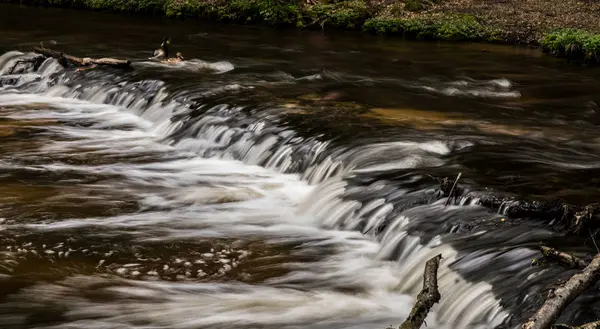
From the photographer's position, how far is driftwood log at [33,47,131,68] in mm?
15531

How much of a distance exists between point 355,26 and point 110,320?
20228mm

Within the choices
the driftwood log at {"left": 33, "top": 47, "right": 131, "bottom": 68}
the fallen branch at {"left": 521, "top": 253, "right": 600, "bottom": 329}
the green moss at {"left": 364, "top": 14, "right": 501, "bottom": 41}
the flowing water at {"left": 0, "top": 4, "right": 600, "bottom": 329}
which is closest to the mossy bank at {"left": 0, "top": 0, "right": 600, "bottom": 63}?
the green moss at {"left": 364, "top": 14, "right": 501, "bottom": 41}

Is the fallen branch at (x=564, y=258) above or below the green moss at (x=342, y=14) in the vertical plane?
above

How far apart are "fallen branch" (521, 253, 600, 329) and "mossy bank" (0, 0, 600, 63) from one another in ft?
51.5

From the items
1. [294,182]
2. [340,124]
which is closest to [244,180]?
[294,182]

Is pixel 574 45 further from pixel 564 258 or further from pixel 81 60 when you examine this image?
pixel 564 258

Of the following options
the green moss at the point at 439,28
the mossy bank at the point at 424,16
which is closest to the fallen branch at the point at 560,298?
the mossy bank at the point at 424,16

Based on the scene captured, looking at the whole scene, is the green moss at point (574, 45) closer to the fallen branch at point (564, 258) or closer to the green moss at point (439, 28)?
the green moss at point (439, 28)

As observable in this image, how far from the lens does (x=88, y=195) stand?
826 cm

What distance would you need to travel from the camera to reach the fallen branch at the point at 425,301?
3.81 metres

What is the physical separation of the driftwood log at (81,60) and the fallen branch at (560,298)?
12.5m

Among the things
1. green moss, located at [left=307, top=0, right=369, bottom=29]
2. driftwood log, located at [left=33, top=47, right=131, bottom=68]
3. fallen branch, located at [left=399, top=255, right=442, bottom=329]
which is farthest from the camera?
green moss, located at [left=307, top=0, right=369, bottom=29]

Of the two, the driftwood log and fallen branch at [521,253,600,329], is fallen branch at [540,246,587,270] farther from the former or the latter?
the driftwood log

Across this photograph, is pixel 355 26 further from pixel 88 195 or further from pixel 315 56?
pixel 88 195
